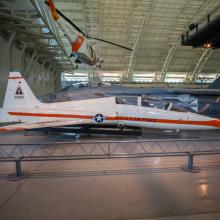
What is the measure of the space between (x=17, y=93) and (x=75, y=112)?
236cm

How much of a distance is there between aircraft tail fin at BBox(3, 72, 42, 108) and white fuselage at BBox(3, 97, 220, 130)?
198 mm

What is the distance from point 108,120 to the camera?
8.43 metres

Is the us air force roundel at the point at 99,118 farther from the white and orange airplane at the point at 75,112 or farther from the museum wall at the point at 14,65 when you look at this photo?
the museum wall at the point at 14,65

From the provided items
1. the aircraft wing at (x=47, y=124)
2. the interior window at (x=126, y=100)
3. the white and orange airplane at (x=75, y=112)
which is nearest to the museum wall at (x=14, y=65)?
the white and orange airplane at (x=75, y=112)

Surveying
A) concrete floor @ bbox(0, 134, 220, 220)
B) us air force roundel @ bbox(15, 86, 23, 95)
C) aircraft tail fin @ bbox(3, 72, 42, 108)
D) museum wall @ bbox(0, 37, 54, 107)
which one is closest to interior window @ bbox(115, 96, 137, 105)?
concrete floor @ bbox(0, 134, 220, 220)

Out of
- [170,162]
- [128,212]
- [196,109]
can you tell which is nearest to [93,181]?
[128,212]

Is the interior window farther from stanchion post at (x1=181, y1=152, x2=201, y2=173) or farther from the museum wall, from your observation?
the museum wall

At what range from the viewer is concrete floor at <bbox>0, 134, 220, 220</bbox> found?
131 inches

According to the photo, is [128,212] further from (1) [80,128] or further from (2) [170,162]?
(1) [80,128]

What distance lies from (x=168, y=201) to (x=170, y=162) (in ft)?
6.90

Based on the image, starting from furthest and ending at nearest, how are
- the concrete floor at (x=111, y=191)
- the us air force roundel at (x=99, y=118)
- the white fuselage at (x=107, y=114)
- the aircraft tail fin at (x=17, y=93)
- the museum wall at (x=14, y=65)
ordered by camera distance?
1. the museum wall at (x=14, y=65)
2. the us air force roundel at (x=99, y=118)
3. the aircraft tail fin at (x=17, y=93)
4. the white fuselage at (x=107, y=114)
5. the concrete floor at (x=111, y=191)

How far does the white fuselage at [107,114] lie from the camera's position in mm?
7883

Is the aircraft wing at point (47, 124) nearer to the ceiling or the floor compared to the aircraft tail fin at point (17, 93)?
nearer to the floor

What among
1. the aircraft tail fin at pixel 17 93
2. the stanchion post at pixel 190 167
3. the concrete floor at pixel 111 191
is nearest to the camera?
the concrete floor at pixel 111 191
